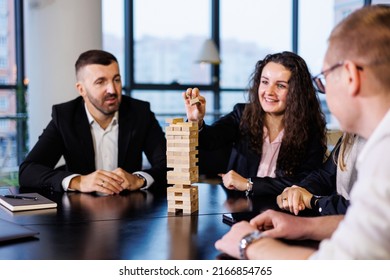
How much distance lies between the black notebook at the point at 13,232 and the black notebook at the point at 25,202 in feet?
1.07

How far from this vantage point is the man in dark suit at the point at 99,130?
2.85 m

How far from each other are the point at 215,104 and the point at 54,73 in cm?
357

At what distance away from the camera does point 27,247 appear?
1457mm

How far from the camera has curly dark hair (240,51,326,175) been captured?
269 centimetres

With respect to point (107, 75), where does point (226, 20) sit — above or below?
above

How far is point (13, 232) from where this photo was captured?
155 centimetres

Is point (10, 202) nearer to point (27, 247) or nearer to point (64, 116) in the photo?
point (27, 247)

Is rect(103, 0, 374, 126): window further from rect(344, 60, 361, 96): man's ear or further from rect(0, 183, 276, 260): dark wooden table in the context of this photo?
rect(344, 60, 361, 96): man's ear

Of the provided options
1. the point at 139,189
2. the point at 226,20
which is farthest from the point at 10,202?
the point at 226,20

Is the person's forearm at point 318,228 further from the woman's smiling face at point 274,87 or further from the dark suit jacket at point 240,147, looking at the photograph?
the woman's smiling face at point 274,87

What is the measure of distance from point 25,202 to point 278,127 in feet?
4.60

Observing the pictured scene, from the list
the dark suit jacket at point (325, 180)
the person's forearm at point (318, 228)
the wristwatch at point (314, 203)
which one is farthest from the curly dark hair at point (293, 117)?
the person's forearm at point (318, 228)

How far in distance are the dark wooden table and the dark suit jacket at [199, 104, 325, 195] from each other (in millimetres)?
443
